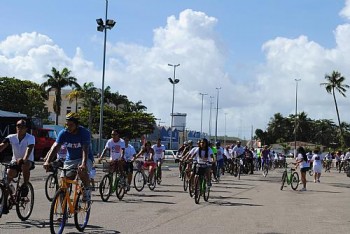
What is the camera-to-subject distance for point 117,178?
13758mm

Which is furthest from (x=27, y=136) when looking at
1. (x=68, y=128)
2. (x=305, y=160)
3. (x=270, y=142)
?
(x=270, y=142)

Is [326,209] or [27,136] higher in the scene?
[27,136]

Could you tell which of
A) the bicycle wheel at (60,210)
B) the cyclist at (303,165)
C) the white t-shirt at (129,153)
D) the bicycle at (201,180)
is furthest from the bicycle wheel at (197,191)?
the cyclist at (303,165)

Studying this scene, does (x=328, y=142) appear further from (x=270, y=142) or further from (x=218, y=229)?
(x=218, y=229)

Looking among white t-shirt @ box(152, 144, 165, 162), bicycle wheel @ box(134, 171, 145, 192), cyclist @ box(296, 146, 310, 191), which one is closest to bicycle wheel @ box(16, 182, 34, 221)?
bicycle wheel @ box(134, 171, 145, 192)

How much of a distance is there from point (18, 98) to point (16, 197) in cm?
6114

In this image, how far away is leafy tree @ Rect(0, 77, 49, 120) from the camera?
66.9 m

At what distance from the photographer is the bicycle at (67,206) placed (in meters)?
7.79

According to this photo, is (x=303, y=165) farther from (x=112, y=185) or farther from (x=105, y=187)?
(x=105, y=187)

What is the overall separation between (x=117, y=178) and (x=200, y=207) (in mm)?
2436

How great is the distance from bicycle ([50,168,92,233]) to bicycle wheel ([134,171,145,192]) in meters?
7.40

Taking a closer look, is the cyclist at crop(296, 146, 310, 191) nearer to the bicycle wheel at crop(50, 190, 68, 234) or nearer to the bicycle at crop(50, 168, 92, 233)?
the bicycle at crop(50, 168, 92, 233)

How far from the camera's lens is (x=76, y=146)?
28.9 feet

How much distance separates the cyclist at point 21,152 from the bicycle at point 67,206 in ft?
3.49
